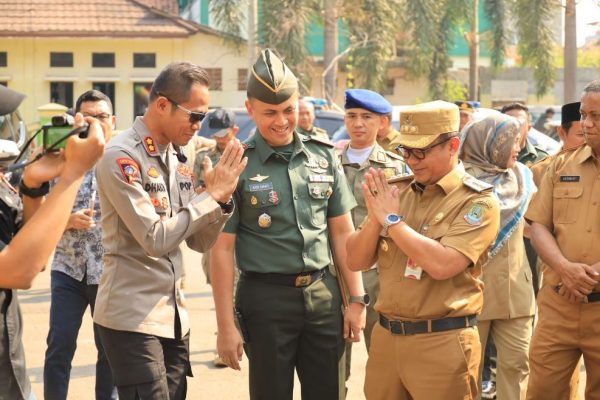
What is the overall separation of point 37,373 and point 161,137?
3658 millimetres

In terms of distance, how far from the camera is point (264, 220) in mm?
4945

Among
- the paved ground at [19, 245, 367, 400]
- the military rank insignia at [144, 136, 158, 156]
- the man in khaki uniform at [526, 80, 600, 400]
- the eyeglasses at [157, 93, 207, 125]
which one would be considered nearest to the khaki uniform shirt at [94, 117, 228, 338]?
the military rank insignia at [144, 136, 158, 156]

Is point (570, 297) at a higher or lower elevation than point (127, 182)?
lower

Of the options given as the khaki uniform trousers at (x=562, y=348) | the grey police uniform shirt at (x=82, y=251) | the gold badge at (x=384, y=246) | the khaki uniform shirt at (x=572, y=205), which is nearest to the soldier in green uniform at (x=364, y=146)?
the khaki uniform shirt at (x=572, y=205)

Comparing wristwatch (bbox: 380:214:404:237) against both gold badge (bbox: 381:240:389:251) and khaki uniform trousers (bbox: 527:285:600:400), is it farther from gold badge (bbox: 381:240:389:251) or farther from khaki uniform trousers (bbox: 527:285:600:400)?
khaki uniform trousers (bbox: 527:285:600:400)

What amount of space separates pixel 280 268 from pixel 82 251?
1852 millimetres

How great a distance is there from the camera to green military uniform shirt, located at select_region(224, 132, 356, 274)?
493cm

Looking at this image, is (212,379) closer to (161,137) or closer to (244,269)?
(244,269)

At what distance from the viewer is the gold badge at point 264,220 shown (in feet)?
16.2

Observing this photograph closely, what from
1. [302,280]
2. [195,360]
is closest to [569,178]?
[302,280]

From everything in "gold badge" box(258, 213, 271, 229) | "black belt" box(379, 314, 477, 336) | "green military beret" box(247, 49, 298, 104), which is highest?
"green military beret" box(247, 49, 298, 104)

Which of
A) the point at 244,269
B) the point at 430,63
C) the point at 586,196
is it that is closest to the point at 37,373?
the point at 244,269

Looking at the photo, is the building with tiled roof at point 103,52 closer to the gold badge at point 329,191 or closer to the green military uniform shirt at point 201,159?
the green military uniform shirt at point 201,159

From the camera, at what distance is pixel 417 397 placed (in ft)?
14.8
